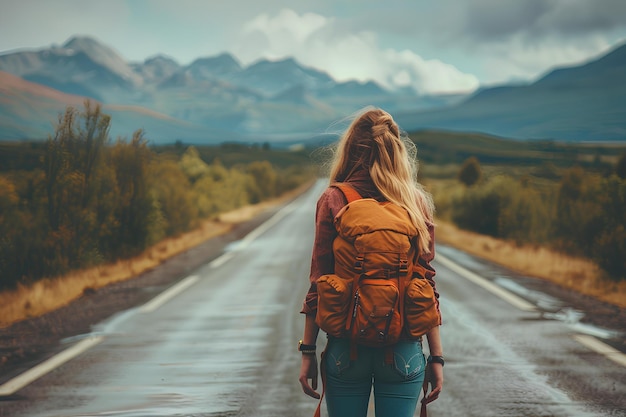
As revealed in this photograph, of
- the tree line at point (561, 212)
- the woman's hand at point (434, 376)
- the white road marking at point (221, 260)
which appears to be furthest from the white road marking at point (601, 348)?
the white road marking at point (221, 260)

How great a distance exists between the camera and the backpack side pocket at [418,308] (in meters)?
2.82

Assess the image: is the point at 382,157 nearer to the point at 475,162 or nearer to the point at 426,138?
the point at 475,162

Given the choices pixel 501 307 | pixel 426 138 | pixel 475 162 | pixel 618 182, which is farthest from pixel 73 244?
pixel 426 138

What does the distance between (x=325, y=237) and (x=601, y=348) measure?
5.71 m

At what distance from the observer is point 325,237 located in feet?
9.68

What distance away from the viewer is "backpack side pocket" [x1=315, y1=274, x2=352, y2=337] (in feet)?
9.20

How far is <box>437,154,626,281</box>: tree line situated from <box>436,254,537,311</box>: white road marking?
2.17 m

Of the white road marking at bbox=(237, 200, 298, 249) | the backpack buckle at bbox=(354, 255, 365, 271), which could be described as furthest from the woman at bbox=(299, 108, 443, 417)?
the white road marking at bbox=(237, 200, 298, 249)

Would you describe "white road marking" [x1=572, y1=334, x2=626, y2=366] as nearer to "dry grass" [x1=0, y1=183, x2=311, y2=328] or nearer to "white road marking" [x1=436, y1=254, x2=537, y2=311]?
"white road marking" [x1=436, y1=254, x2=537, y2=311]

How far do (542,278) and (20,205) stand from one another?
917cm

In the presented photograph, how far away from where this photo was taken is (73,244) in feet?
42.8

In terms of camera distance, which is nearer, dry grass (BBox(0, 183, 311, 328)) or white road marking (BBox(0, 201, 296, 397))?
white road marking (BBox(0, 201, 296, 397))

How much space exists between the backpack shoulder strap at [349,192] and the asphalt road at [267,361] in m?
2.86

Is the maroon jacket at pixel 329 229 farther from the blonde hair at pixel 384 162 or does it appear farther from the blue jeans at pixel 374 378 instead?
the blue jeans at pixel 374 378
